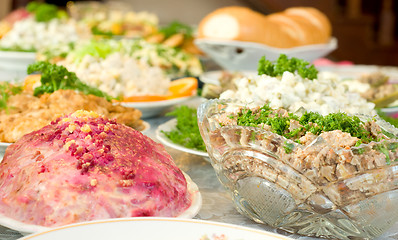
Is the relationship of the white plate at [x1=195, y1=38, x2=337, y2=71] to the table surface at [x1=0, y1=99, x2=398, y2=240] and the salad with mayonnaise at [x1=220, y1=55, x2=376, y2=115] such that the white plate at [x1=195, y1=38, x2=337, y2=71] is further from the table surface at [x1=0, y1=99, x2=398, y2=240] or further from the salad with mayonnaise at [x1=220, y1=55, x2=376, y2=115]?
the table surface at [x1=0, y1=99, x2=398, y2=240]

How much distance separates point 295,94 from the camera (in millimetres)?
1552

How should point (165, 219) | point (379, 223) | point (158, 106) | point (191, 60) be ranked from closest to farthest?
1. point (165, 219)
2. point (379, 223)
3. point (158, 106)
4. point (191, 60)

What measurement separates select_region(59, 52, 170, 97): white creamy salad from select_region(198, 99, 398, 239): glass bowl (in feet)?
3.72

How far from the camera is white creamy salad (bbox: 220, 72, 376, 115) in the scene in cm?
151

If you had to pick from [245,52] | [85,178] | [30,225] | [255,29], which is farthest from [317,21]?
[30,225]

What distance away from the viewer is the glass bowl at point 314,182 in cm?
102

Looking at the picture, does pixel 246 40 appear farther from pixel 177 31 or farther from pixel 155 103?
pixel 177 31

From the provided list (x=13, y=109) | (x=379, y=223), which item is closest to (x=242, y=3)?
(x=13, y=109)

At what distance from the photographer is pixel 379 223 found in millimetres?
1075

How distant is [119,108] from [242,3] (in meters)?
6.62

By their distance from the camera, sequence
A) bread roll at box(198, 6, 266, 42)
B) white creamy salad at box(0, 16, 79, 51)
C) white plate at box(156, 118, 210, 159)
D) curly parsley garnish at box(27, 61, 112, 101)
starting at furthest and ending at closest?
white creamy salad at box(0, 16, 79, 51) → bread roll at box(198, 6, 266, 42) → curly parsley garnish at box(27, 61, 112, 101) → white plate at box(156, 118, 210, 159)

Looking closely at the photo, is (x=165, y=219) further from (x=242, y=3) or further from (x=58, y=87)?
(x=242, y=3)

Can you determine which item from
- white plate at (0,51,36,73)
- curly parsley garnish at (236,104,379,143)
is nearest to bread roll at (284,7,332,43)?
white plate at (0,51,36,73)

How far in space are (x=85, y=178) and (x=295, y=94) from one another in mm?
782
